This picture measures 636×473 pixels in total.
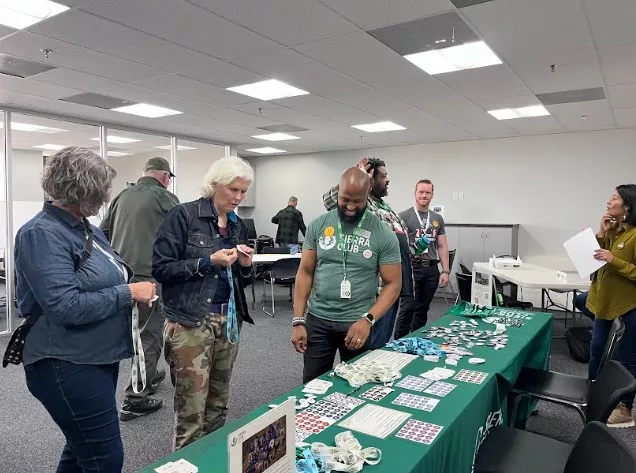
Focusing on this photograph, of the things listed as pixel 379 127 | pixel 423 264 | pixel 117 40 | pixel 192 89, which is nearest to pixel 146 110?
pixel 192 89

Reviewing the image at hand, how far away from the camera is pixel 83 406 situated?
1336mm

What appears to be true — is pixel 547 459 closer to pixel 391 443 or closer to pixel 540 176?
pixel 391 443

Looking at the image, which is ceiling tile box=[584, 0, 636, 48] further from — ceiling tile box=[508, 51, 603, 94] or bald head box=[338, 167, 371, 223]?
bald head box=[338, 167, 371, 223]

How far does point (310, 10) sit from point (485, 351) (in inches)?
86.2

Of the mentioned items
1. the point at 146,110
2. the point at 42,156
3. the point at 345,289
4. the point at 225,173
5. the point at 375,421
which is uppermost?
the point at 146,110

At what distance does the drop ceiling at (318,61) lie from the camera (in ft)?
9.48

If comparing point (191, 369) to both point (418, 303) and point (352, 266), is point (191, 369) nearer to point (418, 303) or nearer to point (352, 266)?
point (352, 266)

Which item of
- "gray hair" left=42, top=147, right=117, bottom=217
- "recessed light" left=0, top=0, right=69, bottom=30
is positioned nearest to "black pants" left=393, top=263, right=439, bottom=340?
"gray hair" left=42, top=147, right=117, bottom=217

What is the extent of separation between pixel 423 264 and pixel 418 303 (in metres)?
0.35

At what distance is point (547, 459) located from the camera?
68.7 inches

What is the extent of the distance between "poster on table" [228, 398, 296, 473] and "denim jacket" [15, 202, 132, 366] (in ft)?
2.21

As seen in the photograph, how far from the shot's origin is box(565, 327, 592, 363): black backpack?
4.20m

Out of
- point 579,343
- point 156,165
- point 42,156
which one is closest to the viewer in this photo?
point 156,165

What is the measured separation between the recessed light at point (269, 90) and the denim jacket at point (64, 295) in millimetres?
3446
